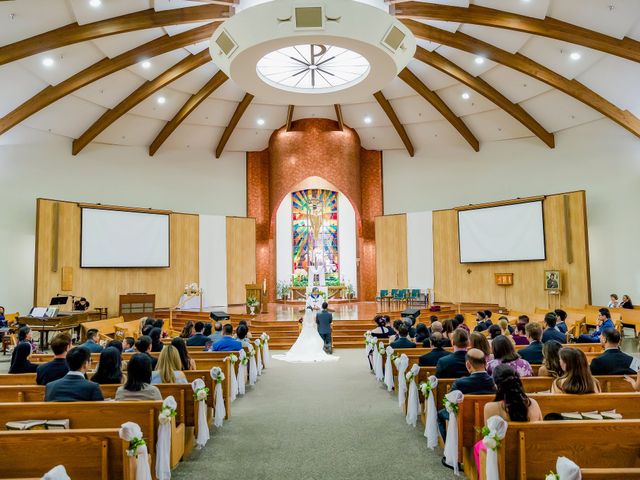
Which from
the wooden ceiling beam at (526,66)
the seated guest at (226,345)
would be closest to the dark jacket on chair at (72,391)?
the seated guest at (226,345)

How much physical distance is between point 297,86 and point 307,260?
934cm

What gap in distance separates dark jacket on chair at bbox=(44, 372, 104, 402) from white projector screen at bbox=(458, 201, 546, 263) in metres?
13.2

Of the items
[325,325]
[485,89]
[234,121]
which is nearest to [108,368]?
[325,325]

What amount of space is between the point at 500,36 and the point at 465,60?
1536 mm

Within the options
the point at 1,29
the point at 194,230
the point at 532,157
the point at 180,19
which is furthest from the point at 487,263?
the point at 1,29

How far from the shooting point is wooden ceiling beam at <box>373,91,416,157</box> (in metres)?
14.8

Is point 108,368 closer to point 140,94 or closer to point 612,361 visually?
point 612,361

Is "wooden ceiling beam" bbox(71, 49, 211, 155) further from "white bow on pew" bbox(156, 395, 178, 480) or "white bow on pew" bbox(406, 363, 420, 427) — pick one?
"white bow on pew" bbox(156, 395, 178, 480)

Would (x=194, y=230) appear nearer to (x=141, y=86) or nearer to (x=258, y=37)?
(x=141, y=86)

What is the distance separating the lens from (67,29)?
372 inches

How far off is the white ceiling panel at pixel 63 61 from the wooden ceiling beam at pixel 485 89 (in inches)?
298

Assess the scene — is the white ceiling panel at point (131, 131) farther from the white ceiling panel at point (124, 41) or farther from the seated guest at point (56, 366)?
the seated guest at point (56, 366)

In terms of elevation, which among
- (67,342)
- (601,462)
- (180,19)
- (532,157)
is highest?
(180,19)

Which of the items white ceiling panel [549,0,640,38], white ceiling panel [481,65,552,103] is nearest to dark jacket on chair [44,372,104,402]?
white ceiling panel [549,0,640,38]
